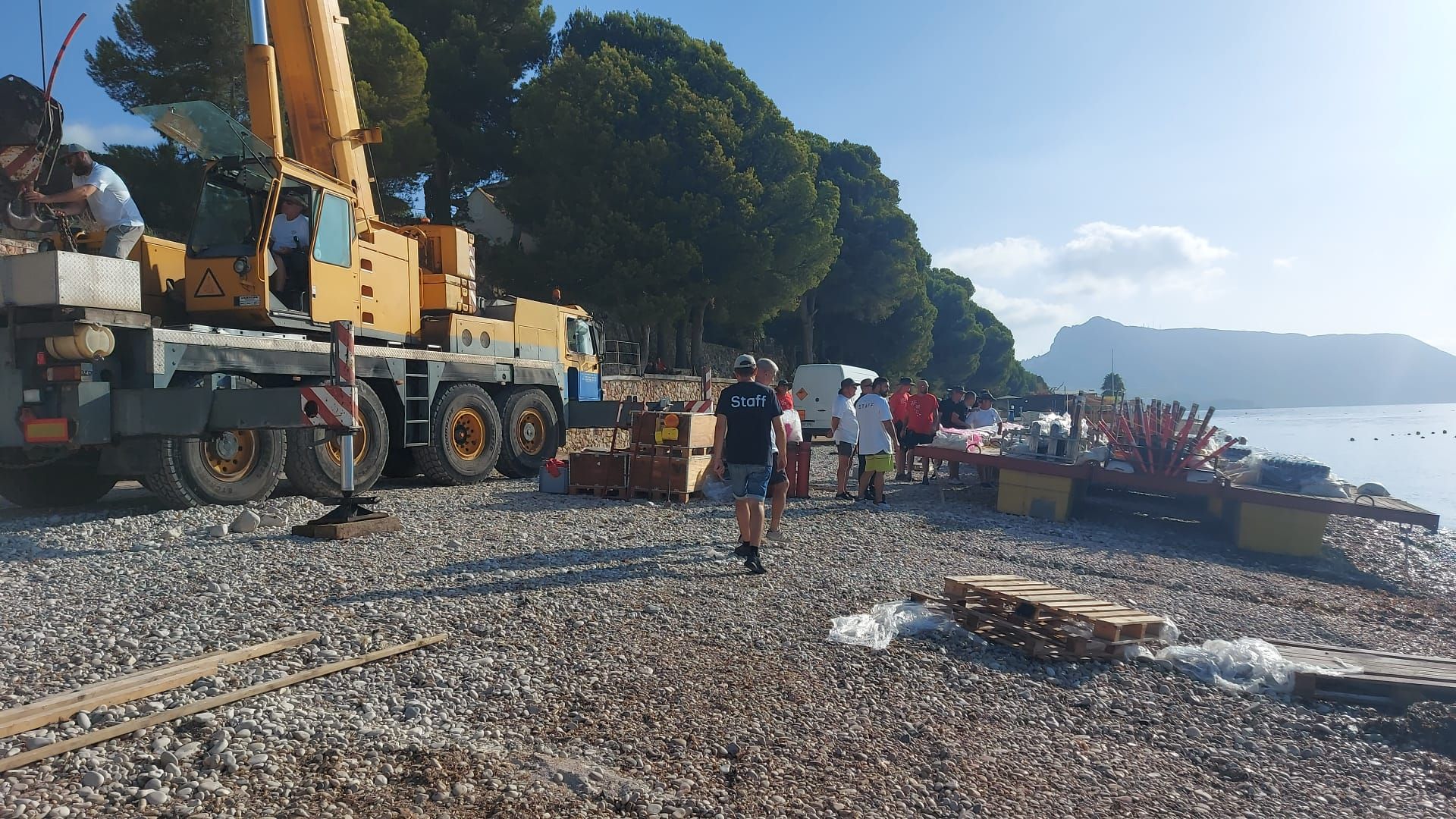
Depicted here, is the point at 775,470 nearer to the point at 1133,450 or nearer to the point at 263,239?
the point at 1133,450

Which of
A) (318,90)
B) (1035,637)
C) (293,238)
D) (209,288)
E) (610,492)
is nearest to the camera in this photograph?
(1035,637)

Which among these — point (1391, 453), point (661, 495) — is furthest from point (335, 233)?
point (1391, 453)

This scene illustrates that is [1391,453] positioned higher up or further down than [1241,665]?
further down

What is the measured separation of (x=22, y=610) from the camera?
4926 mm

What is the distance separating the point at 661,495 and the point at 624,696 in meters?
6.48

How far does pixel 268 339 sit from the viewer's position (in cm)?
880

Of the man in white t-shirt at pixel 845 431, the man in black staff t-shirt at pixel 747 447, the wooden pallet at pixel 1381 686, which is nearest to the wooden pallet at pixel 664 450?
the man in white t-shirt at pixel 845 431

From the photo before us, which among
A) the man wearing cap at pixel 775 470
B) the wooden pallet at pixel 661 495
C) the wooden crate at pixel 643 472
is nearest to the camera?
the man wearing cap at pixel 775 470

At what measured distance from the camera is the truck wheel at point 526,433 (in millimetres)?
12625

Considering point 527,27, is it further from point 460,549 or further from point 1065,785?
point 1065,785

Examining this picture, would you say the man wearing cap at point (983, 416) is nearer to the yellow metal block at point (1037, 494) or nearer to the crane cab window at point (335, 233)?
the yellow metal block at point (1037, 494)

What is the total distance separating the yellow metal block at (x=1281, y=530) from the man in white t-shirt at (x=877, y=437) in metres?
4.21

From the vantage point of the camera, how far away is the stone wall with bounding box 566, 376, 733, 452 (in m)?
17.6

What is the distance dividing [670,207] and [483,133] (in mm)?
6725
